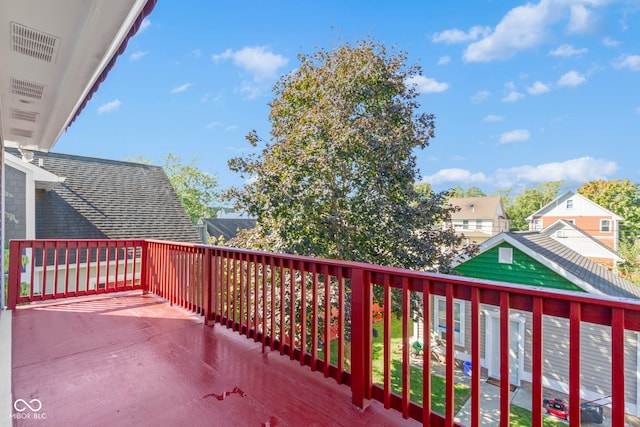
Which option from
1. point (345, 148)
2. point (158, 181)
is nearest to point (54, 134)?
point (345, 148)

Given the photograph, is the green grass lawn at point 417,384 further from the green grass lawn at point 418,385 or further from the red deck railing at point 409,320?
the red deck railing at point 409,320

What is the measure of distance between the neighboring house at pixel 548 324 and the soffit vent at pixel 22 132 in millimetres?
7425

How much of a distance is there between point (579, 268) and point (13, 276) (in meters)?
10.7

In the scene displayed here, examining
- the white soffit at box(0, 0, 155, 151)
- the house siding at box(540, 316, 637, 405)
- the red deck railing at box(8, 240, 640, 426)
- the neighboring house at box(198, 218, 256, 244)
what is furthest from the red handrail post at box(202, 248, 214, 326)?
the neighboring house at box(198, 218, 256, 244)

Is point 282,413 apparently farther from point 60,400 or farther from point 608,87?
point 608,87

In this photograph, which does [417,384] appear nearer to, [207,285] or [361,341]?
[207,285]

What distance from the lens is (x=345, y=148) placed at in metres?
5.77

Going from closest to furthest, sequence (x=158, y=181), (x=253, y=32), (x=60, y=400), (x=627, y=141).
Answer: (x=60, y=400)
(x=158, y=181)
(x=253, y=32)
(x=627, y=141)

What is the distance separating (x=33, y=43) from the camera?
6.34 ft

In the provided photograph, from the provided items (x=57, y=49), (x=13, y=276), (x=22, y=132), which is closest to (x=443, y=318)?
(x=13, y=276)

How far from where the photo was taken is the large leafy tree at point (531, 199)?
1385 inches

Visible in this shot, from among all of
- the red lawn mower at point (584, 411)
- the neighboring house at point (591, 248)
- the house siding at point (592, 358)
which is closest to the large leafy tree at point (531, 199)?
the neighboring house at point (591, 248)

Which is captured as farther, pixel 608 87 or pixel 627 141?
pixel 627 141

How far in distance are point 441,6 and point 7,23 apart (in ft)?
57.1
